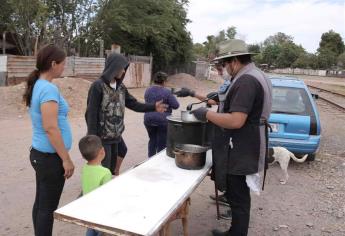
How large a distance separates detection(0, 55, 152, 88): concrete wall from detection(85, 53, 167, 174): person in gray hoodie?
10.8 m

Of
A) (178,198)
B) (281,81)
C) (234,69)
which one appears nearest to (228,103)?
(234,69)

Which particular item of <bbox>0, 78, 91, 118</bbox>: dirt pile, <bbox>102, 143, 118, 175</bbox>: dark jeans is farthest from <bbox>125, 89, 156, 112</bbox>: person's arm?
<bbox>0, 78, 91, 118</bbox>: dirt pile

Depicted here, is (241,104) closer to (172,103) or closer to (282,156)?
(172,103)

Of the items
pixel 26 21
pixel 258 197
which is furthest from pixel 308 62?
pixel 258 197

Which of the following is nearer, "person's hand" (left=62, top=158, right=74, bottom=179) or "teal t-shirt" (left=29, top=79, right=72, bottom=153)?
"teal t-shirt" (left=29, top=79, right=72, bottom=153)

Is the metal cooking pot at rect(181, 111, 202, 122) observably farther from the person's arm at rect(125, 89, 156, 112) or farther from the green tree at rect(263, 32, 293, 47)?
the green tree at rect(263, 32, 293, 47)

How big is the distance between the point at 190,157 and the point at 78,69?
15716 mm

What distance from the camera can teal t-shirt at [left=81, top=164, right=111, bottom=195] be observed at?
332cm

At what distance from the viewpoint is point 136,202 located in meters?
2.76

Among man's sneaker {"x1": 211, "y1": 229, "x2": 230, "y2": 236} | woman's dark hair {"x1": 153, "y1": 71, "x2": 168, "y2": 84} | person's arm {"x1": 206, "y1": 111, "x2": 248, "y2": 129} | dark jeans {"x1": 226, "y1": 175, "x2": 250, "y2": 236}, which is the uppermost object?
woman's dark hair {"x1": 153, "y1": 71, "x2": 168, "y2": 84}

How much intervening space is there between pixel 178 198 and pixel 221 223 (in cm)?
202

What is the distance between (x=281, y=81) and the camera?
8516 millimetres

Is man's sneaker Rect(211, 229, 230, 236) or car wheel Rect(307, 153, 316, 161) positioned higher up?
car wheel Rect(307, 153, 316, 161)

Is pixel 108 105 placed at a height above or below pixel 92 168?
above
